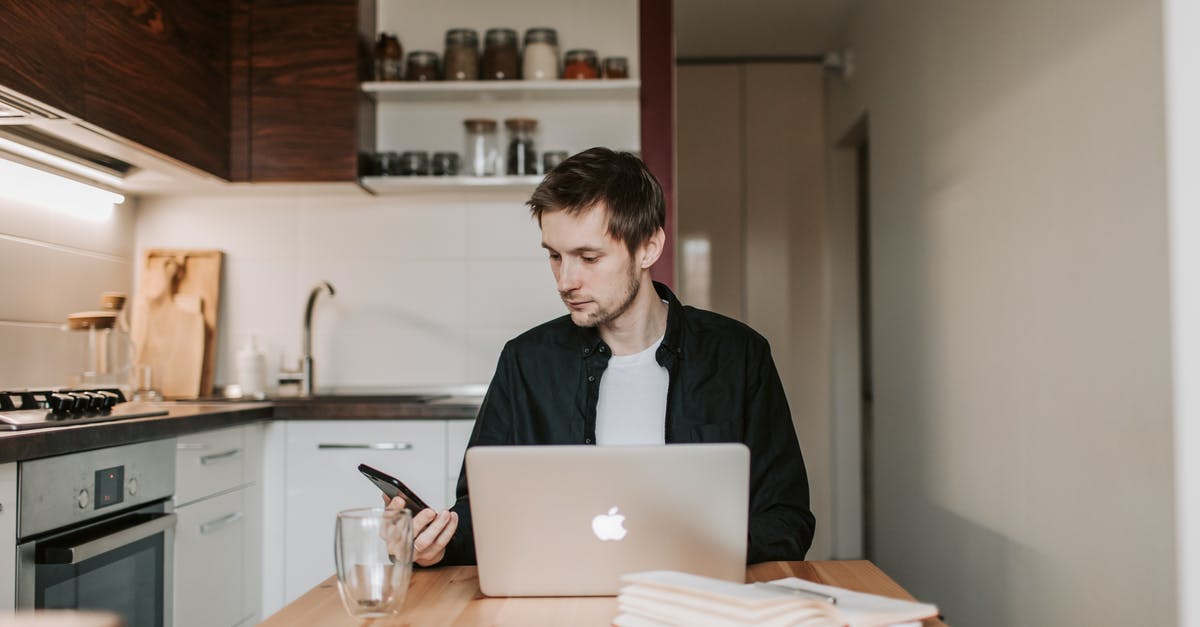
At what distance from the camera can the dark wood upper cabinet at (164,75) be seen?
8.16ft

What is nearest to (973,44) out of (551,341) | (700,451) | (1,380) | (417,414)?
(551,341)

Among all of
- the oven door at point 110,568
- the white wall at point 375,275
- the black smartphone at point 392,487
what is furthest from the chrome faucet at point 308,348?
the black smartphone at point 392,487

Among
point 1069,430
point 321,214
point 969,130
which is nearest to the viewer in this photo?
point 1069,430

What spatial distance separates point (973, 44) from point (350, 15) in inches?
75.7

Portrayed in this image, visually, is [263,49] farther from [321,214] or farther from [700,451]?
[700,451]

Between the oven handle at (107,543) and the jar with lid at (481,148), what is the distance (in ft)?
4.77

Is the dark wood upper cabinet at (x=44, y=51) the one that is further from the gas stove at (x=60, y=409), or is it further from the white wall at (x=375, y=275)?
the white wall at (x=375, y=275)

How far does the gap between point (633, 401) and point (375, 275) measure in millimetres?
1838

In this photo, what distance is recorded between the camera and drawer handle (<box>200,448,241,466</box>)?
260cm

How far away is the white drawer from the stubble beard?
119 centimetres

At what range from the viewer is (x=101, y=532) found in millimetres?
2109

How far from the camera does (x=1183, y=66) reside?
1663 millimetres

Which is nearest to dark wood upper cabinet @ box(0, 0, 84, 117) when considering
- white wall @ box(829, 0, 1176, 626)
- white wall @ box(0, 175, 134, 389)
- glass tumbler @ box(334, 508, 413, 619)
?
white wall @ box(0, 175, 134, 389)

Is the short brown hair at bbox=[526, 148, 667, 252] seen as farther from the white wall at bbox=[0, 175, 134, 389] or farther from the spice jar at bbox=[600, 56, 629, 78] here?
the white wall at bbox=[0, 175, 134, 389]
